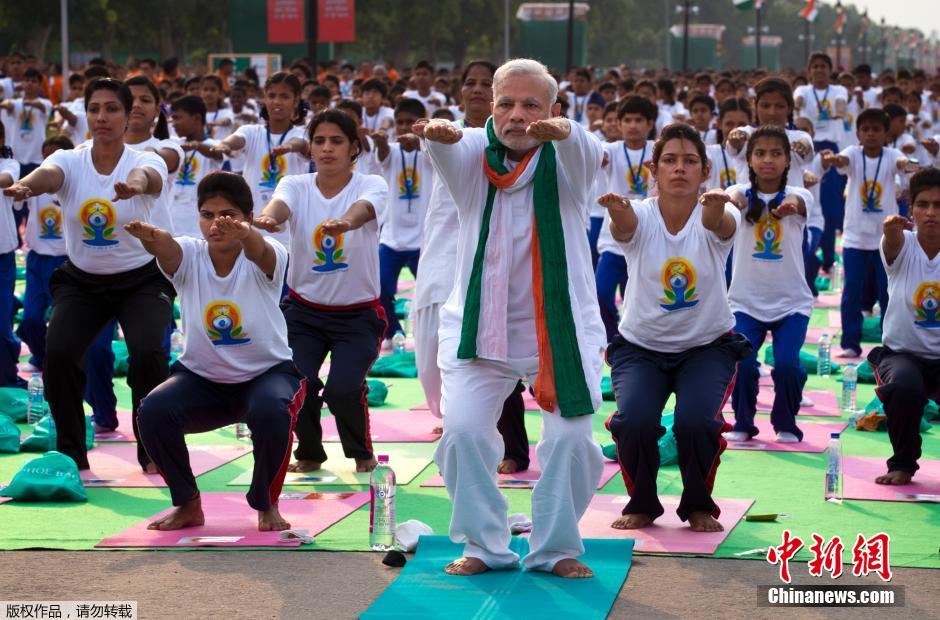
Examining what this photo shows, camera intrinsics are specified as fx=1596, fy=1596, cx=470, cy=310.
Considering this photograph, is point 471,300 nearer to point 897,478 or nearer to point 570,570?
point 570,570

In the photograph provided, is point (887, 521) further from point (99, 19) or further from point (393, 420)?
point (99, 19)

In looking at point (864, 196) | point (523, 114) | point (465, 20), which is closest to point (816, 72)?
point (864, 196)

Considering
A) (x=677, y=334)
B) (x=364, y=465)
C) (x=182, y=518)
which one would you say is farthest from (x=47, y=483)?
(x=677, y=334)

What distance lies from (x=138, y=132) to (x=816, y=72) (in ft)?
38.6

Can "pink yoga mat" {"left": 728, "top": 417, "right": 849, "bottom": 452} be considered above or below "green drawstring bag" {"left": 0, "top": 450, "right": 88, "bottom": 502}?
below

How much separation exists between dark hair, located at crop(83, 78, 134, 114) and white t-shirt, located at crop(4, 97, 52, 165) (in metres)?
11.3

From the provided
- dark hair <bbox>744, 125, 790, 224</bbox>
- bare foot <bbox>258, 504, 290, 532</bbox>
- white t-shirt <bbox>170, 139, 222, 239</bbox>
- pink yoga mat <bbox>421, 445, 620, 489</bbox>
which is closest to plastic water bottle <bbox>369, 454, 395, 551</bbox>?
bare foot <bbox>258, 504, 290, 532</bbox>

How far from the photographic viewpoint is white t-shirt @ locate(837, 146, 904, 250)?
45.2 ft

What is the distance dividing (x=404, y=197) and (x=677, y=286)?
630cm

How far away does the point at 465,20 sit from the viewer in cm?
7669

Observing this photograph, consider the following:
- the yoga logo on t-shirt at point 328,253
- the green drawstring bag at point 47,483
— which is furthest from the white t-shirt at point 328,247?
the green drawstring bag at point 47,483

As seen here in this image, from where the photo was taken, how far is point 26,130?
65.4 ft

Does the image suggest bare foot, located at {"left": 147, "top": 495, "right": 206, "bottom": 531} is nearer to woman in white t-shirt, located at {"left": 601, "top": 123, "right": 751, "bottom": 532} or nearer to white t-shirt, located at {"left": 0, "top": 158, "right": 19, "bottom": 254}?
woman in white t-shirt, located at {"left": 601, "top": 123, "right": 751, "bottom": 532}

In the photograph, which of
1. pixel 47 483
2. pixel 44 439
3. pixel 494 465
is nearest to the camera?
pixel 494 465
